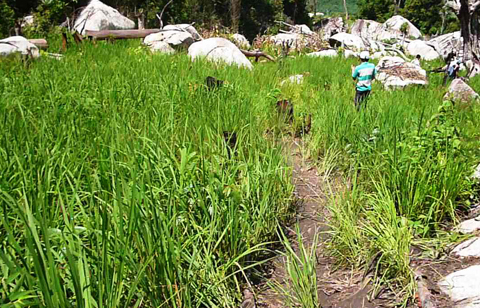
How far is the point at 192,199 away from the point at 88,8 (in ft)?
55.2

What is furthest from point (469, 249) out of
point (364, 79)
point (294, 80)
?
point (294, 80)

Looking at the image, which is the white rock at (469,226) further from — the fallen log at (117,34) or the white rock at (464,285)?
the fallen log at (117,34)

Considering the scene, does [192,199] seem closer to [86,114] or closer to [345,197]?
[345,197]

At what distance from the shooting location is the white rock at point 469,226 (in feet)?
8.96

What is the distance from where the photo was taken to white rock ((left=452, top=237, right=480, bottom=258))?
A: 2.49 meters

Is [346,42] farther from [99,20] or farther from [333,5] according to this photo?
[333,5]

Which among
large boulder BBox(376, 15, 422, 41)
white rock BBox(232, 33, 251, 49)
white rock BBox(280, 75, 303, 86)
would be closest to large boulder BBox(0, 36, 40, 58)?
white rock BBox(280, 75, 303, 86)

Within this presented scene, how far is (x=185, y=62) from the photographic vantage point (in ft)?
24.0

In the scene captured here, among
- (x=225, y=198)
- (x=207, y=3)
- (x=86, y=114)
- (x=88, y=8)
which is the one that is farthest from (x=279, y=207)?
(x=207, y=3)

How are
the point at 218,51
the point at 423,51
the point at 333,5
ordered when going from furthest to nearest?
1. the point at 333,5
2. the point at 423,51
3. the point at 218,51

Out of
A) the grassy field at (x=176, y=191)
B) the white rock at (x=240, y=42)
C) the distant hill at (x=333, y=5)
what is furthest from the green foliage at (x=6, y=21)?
the distant hill at (x=333, y=5)

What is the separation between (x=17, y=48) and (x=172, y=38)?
5695 millimetres

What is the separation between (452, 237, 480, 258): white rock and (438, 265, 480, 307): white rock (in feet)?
0.70

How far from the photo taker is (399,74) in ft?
33.1
